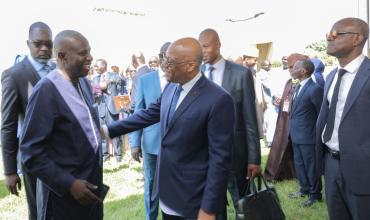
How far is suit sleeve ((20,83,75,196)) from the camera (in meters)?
2.44

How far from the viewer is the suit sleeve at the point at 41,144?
8.01ft

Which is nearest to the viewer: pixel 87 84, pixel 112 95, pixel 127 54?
pixel 87 84

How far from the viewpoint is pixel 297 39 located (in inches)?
787

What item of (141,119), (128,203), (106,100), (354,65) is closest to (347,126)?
(354,65)

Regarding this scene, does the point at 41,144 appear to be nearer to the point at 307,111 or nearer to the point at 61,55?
the point at 61,55

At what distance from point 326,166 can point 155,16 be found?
1972cm

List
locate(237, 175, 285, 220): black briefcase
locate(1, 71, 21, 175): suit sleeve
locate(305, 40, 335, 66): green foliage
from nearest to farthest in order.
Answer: locate(237, 175, 285, 220): black briefcase, locate(1, 71, 21, 175): suit sleeve, locate(305, 40, 335, 66): green foliage

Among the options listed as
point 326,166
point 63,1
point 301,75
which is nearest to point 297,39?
point 63,1

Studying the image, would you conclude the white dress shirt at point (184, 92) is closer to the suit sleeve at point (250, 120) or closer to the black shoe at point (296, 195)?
the suit sleeve at point (250, 120)

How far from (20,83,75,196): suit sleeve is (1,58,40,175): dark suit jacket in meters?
1.22

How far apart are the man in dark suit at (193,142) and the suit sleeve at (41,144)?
0.69 m

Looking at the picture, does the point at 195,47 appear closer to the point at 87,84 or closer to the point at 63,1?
the point at 87,84

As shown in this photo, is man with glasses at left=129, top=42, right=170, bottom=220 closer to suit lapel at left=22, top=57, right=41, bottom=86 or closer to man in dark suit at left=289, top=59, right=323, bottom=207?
suit lapel at left=22, top=57, right=41, bottom=86

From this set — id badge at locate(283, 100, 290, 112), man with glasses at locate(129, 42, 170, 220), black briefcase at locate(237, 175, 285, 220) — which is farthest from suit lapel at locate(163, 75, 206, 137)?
id badge at locate(283, 100, 290, 112)
